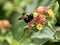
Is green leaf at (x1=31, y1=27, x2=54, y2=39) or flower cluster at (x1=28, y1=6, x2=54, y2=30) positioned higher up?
flower cluster at (x1=28, y1=6, x2=54, y2=30)

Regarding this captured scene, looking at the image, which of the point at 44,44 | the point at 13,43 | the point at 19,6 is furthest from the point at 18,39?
the point at 19,6

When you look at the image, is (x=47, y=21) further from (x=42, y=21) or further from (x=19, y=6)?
(x=19, y=6)

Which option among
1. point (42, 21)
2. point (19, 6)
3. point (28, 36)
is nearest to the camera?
point (42, 21)

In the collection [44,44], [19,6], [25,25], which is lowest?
[44,44]

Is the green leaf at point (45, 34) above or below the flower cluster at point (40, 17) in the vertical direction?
below

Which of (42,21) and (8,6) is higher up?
(8,6)

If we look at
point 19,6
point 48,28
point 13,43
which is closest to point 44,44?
point 48,28

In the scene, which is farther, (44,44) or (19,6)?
(19,6)

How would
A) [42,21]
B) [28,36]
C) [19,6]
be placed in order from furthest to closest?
[19,6] → [28,36] → [42,21]
